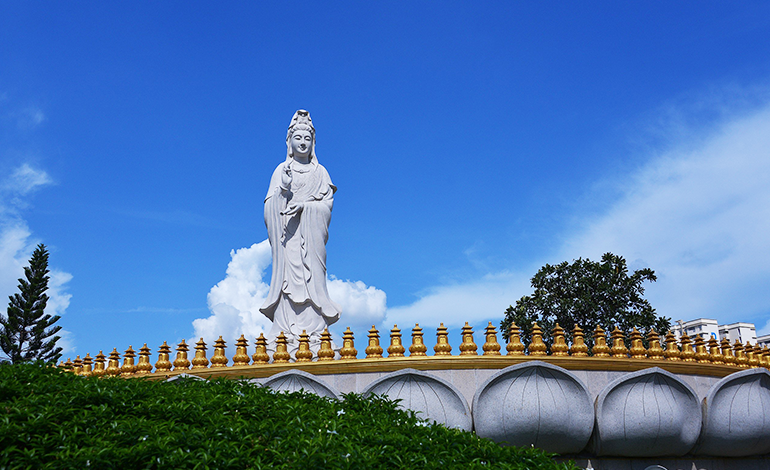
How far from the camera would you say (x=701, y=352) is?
8148mm

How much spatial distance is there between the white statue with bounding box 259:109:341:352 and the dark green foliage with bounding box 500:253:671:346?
1105cm

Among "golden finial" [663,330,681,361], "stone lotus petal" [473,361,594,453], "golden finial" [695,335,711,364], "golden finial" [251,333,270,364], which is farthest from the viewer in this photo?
"golden finial" [695,335,711,364]

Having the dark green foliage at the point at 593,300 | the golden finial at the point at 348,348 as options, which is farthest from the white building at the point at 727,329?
the golden finial at the point at 348,348

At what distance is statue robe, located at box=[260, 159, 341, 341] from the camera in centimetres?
977

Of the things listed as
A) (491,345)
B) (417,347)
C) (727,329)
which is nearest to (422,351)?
(417,347)

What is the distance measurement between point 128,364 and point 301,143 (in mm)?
4299

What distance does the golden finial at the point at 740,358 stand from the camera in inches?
336

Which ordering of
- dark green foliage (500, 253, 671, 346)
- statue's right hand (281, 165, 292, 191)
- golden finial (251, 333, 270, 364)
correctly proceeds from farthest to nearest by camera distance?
dark green foliage (500, 253, 671, 346) → statue's right hand (281, 165, 292, 191) → golden finial (251, 333, 270, 364)

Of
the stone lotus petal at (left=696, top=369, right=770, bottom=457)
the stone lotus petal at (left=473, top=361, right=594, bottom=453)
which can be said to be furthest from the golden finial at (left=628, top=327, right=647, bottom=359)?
the stone lotus petal at (left=473, top=361, right=594, bottom=453)

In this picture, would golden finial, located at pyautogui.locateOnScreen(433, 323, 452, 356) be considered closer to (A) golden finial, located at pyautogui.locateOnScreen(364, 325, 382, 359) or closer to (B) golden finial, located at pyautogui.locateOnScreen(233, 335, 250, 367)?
(A) golden finial, located at pyautogui.locateOnScreen(364, 325, 382, 359)

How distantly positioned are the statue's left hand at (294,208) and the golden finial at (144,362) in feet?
10.0

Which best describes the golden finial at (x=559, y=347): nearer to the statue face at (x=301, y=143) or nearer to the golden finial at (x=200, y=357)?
the golden finial at (x=200, y=357)

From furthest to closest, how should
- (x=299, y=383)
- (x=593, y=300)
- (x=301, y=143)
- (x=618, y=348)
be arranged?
(x=593, y=300)
(x=301, y=143)
(x=618, y=348)
(x=299, y=383)

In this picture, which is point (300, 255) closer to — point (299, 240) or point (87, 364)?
point (299, 240)
